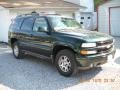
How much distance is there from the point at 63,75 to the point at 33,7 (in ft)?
34.4

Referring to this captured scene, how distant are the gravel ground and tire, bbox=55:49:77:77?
0.61 ft

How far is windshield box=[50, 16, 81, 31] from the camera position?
844 centimetres

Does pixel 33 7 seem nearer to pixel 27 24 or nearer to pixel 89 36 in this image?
pixel 27 24

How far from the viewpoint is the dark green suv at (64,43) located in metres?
7.29

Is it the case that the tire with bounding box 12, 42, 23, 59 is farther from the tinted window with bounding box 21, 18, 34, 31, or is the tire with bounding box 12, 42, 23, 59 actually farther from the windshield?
the windshield

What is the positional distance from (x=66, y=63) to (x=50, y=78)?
0.67 metres

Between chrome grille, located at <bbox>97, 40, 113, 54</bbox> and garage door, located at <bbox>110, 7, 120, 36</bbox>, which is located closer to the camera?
chrome grille, located at <bbox>97, 40, 113, 54</bbox>

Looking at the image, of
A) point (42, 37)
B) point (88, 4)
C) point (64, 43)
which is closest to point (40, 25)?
point (42, 37)

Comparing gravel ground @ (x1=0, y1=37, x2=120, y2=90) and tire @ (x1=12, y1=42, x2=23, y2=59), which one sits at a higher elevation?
tire @ (x1=12, y1=42, x2=23, y2=59)

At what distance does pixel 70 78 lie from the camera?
7629 mm

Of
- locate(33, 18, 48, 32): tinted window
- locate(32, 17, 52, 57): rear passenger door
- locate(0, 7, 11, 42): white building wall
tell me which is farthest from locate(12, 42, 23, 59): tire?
locate(0, 7, 11, 42): white building wall

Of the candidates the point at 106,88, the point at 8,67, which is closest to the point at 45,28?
the point at 8,67

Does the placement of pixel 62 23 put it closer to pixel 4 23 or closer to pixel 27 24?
pixel 27 24

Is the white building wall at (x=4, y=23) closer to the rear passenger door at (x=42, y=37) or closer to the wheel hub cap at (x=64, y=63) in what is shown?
the rear passenger door at (x=42, y=37)
